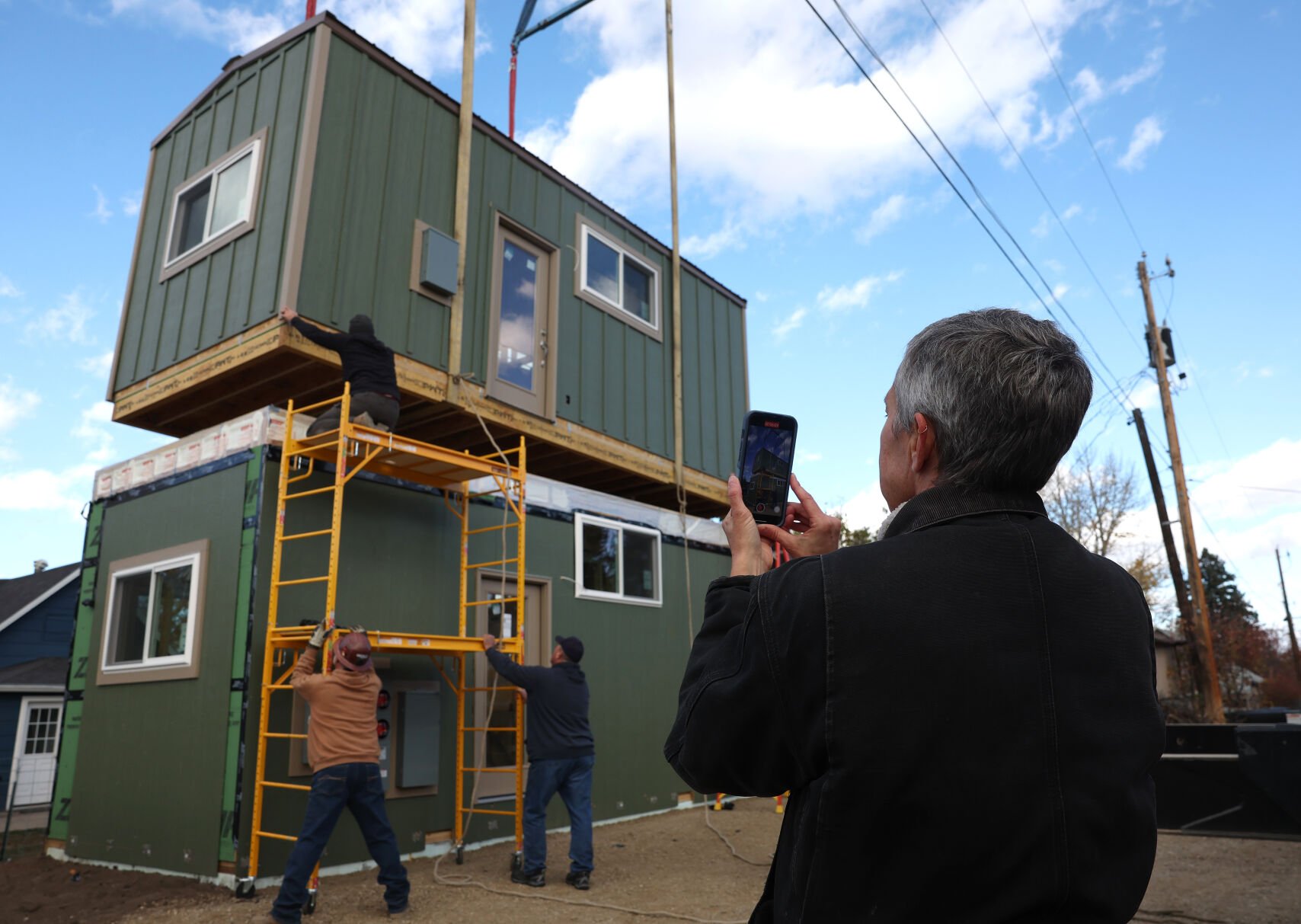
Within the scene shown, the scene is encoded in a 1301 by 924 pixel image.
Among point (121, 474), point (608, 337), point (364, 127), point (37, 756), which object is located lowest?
point (37, 756)

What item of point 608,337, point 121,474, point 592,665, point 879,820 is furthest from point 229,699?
point 879,820

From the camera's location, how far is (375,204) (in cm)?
1013

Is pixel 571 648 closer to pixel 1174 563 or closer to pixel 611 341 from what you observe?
pixel 611 341

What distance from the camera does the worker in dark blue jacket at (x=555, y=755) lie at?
8.12 metres

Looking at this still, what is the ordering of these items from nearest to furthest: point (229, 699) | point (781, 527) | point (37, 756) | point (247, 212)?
point (781, 527) < point (229, 699) < point (247, 212) < point (37, 756)

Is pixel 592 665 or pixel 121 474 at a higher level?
pixel 121 474

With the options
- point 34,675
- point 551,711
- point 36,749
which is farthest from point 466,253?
point 36,749

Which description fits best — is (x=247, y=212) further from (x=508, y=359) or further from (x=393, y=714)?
(x=393, y=714)

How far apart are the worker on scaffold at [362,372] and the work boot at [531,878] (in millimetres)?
4150

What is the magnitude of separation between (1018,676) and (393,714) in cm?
864

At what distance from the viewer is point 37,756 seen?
18750 millimetres

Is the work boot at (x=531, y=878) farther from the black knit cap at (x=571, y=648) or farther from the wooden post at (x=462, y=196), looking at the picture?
the wooden post at (x=462, y=196)

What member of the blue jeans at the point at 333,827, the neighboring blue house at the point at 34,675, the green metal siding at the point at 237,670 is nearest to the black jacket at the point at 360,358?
the green metal siding at the point at 237,670

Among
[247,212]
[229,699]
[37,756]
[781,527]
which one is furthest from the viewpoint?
[37,756]
